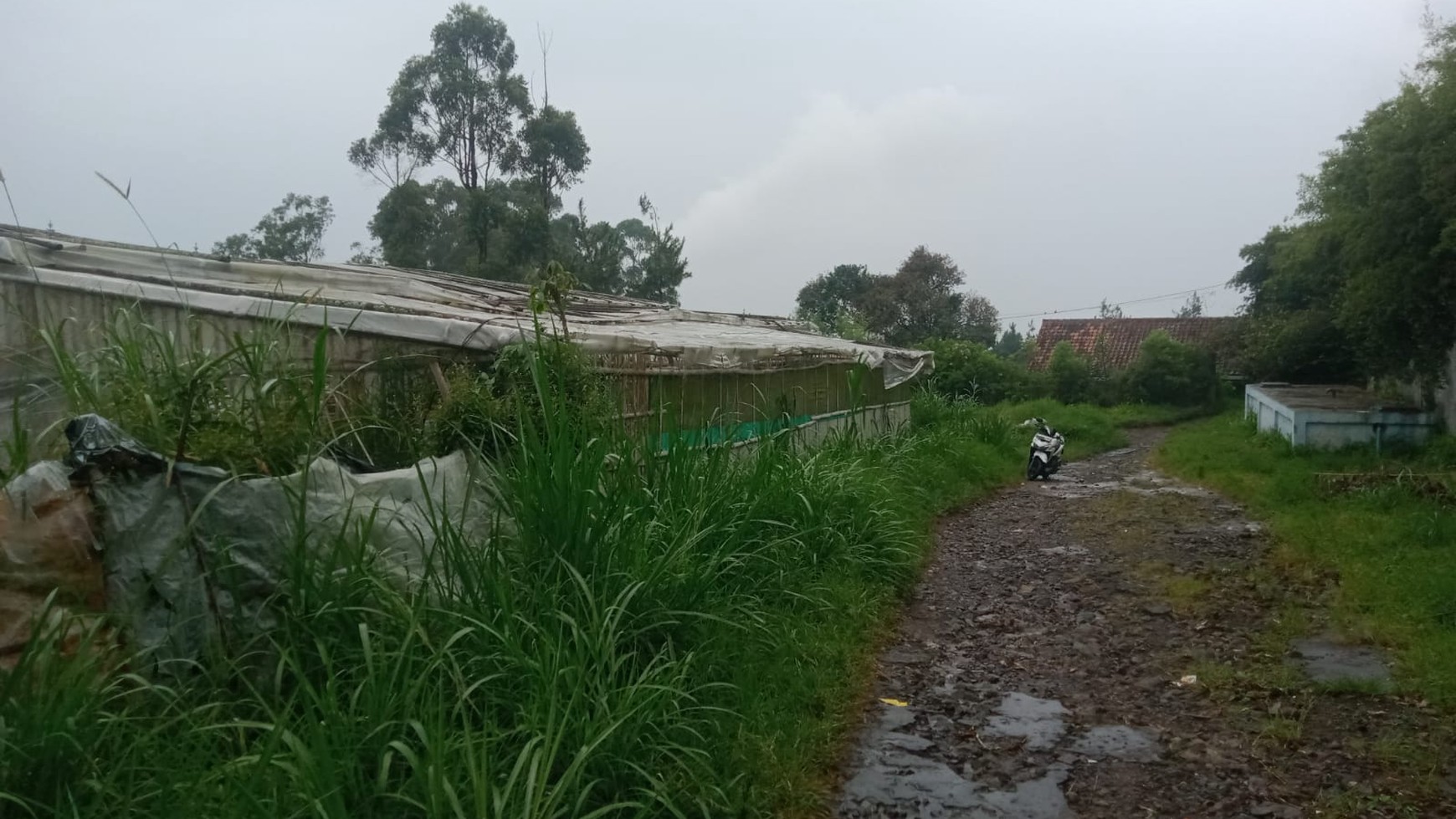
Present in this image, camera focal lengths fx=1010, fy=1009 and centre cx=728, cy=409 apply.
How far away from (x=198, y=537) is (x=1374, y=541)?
26.4ft

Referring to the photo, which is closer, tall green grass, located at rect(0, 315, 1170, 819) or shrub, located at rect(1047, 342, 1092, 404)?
tall green grass, located at rect(0, 315, 1170, 819)

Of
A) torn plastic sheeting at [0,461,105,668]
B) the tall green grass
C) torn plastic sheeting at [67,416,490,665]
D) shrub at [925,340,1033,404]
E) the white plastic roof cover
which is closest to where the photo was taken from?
the tall green grass

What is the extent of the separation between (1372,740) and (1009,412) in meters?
17.1

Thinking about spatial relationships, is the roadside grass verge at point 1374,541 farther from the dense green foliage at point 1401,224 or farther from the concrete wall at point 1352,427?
the dense green foliage at point 1401,224

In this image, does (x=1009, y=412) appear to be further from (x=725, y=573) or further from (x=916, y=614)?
(x=725, y=573)

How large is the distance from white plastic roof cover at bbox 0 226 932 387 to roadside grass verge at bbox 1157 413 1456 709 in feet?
16.1

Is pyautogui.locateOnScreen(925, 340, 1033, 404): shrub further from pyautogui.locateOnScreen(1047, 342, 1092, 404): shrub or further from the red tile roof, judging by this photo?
the red tile roof

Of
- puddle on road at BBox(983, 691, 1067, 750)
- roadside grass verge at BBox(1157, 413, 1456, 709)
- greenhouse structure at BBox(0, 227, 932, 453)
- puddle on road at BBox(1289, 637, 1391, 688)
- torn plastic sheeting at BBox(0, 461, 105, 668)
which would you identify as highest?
greenhouse structure at BBox(0, 227, 932, 453)

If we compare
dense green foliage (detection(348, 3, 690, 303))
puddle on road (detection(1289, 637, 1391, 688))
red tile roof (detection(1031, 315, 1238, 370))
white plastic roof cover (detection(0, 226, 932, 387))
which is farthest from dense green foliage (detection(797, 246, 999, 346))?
puddle on road (detection(1289, 637, 1391, 688))

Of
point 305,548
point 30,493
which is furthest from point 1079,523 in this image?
point 30,493

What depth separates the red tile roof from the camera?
34.6 meters

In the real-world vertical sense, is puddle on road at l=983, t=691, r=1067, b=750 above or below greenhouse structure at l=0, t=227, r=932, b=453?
below

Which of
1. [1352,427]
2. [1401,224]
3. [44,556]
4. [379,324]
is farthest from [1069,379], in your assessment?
[44,556]

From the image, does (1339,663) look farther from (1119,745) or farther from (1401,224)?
(1401,224)
